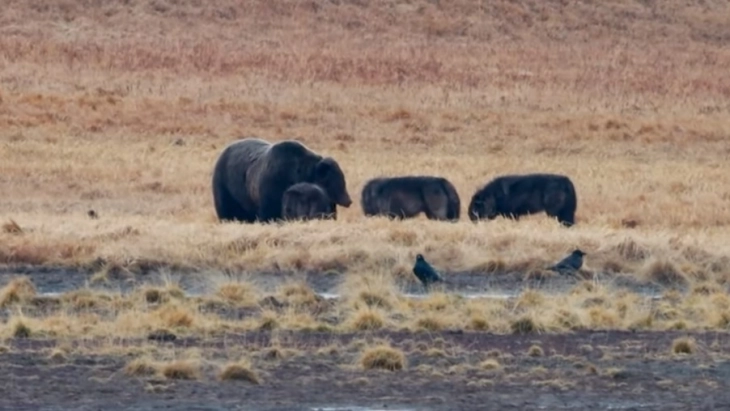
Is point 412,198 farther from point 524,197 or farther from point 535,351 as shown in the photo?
point 535,351

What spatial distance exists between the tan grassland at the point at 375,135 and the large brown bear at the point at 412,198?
0.77m

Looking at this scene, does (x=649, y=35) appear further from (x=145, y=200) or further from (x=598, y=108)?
(x=145, y=200)

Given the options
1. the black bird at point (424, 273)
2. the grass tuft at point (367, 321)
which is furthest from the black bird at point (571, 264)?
the grass tuft at point (367, 321)

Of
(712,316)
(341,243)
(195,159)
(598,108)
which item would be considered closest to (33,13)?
(598,108)

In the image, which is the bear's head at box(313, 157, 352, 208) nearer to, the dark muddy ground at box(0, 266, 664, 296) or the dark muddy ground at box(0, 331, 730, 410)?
the dark muddy ground at box(0, 266, 664, 296)

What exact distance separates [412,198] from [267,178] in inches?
65.8

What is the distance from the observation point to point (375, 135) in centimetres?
3466

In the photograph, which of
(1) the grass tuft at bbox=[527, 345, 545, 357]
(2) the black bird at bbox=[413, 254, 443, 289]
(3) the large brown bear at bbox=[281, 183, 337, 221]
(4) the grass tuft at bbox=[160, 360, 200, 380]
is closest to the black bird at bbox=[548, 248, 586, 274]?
(2) the black bird at bbox=[413, 254, 443, 289]

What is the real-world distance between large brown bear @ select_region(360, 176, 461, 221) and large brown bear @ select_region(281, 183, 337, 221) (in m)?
0.75

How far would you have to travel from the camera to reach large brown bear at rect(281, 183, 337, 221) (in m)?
20.1

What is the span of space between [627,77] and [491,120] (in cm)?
1097

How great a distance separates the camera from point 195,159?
96.8ft

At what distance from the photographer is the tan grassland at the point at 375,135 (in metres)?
15.0

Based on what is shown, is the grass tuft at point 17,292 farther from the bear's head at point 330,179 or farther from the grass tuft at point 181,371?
the bear's head at point 330,179
